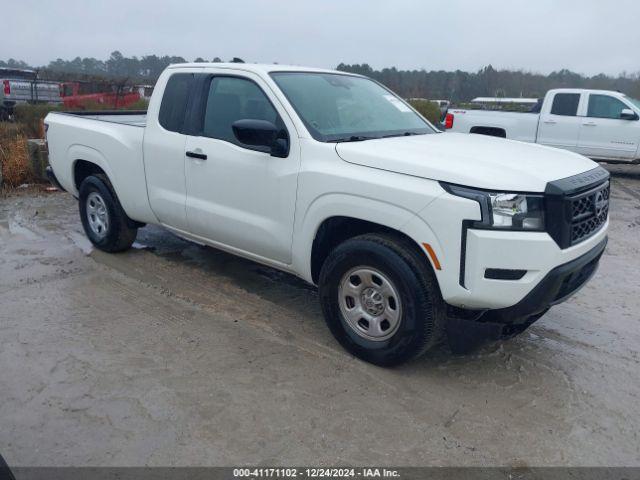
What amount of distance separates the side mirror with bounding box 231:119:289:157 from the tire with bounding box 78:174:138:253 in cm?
233

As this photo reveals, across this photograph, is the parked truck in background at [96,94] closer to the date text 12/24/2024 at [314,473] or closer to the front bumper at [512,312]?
the front bumper at [512,312]

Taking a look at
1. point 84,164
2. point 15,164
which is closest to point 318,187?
point 84,164

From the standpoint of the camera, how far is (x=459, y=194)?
306 cm

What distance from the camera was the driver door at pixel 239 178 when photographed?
3.94 meters

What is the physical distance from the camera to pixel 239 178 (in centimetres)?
416

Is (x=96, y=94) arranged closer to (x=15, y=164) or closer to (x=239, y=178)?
(x=15, y=164)

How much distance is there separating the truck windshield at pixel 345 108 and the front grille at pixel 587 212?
142 centimetres

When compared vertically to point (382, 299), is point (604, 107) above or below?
above

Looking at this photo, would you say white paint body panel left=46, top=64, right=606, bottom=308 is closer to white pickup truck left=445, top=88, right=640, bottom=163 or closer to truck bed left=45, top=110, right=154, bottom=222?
truck bed left=45, top=110, right=154, bottom=222

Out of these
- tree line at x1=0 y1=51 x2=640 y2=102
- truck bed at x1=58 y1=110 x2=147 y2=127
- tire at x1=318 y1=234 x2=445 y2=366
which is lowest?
tire at x1=318 y1=234 x2=445 y2=366

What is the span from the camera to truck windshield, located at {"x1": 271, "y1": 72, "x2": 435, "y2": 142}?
13.0 ft

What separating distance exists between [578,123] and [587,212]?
910cm

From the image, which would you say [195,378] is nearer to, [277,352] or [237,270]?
[277,352]

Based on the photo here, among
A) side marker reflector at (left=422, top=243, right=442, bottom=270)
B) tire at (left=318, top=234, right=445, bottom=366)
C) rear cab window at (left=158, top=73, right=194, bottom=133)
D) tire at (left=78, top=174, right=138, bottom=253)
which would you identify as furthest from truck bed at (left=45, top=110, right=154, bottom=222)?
side marker reflector at (left=422, top=243, right=442, bottom=270)
